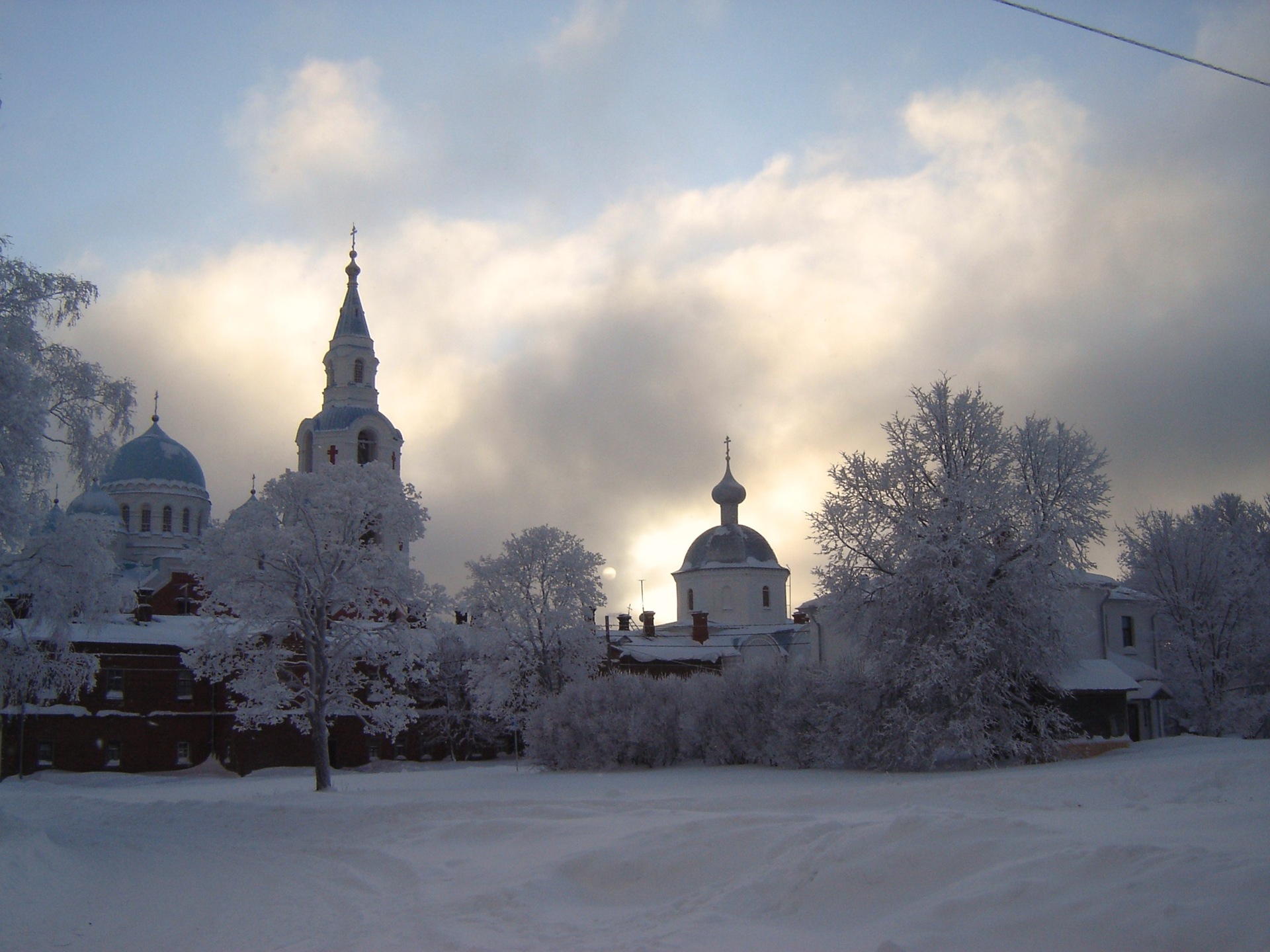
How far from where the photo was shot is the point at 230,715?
40719 mm

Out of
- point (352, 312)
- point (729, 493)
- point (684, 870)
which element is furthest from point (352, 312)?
point (684, 870)

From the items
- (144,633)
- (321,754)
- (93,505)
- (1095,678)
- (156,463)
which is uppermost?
(156,463)

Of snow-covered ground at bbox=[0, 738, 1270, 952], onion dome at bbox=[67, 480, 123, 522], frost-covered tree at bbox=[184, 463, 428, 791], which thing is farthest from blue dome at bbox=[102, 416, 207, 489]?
snow-covered ground at bbox=[0, 738, 1270, 952]

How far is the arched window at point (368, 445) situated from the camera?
57250mm

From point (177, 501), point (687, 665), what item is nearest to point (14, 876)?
point (687, 665)

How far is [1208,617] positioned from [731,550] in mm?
28638

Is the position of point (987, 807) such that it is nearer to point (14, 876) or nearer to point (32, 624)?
point (14, 876)

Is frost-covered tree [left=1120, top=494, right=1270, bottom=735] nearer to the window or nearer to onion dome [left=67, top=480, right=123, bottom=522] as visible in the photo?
the window

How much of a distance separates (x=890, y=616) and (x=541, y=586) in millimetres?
17462

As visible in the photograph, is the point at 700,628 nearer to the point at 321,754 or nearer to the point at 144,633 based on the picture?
the point at 144,633

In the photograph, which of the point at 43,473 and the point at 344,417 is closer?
the point at 43,473

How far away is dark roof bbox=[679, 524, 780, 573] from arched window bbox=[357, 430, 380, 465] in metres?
20.0

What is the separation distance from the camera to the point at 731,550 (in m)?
63.7

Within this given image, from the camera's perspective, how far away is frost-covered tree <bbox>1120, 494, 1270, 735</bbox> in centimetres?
3919
